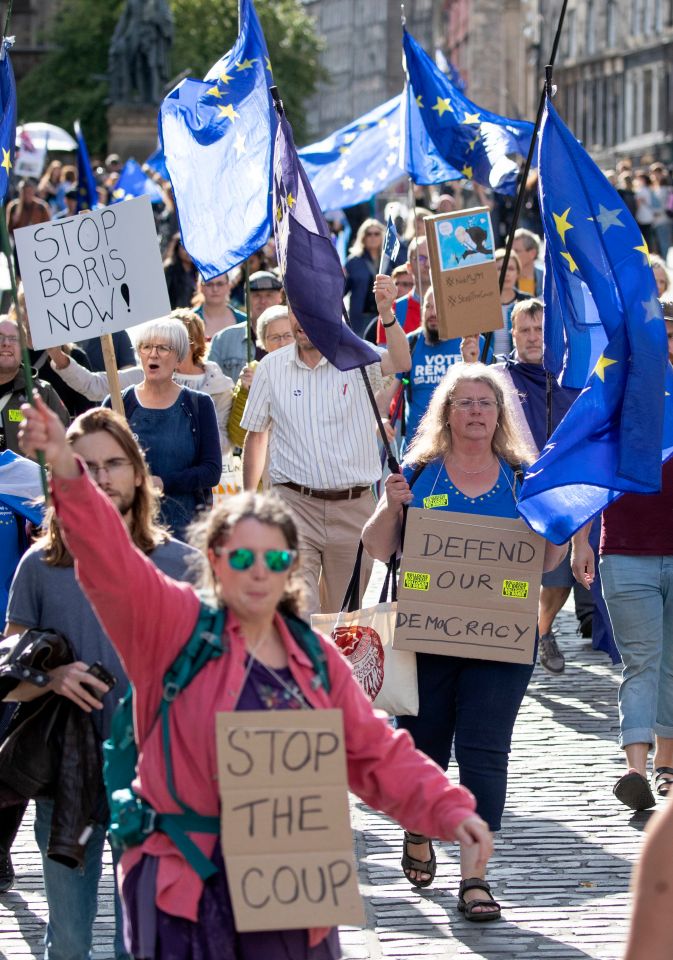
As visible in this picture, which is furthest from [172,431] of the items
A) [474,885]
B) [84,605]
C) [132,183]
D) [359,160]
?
[132,183]

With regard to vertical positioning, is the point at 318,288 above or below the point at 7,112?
below

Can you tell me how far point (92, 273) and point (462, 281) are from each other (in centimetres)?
169

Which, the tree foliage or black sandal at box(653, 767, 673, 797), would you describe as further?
the tree foliage

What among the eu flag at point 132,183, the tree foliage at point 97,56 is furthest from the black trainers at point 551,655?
the tree foliage at point 97,56

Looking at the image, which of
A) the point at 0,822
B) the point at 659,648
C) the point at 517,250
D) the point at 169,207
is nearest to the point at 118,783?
the point at 0,822

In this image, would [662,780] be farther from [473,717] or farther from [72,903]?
[72,903]

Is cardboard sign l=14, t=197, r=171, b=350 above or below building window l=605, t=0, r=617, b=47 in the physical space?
below

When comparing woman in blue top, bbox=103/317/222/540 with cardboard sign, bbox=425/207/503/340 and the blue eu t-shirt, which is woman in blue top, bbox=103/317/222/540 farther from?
the blue eu t-shirt

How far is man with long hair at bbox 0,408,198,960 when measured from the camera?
191 inches

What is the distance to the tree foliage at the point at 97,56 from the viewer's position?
233 feet

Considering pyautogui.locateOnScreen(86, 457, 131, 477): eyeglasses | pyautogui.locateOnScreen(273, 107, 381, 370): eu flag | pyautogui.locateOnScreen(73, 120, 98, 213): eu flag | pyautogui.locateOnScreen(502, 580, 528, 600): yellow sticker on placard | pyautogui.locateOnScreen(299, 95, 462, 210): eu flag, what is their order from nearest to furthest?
A: pyautogui.locateOnScreen(86, 457, 131, 477): eyeglasses, pyautogui.locateOnScreen(502, 580, 528, 600): yellow sticker on placard, pyautogui.locateOnScreen(273, 107, 381, 370): eu flag, pyautogui.locateOnScreen(299, 95, 462, 210): eu flag, pyautogui.locateOnScreen(73, 120, 98, 213): eu flag

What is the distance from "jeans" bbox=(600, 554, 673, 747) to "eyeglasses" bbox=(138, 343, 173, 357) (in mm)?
1926

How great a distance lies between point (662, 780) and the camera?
763 centimetres

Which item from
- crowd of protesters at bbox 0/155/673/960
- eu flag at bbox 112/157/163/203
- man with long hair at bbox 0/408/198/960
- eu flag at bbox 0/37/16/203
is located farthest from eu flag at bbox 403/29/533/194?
eu flag at bbox 112/157/163/203
